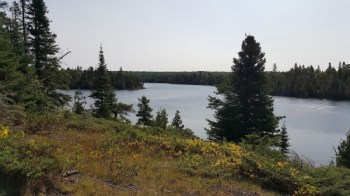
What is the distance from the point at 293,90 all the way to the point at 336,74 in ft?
51.7

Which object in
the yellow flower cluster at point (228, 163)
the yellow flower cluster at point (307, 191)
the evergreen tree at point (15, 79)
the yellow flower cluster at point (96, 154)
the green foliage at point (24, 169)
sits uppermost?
the evergreen tree at point (15, 79)

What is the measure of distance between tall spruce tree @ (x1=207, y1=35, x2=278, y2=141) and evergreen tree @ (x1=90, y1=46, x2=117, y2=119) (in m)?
14.1

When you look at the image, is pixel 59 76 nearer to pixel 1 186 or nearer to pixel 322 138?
pixel 1 186

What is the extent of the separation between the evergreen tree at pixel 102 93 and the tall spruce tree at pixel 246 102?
14140 mm

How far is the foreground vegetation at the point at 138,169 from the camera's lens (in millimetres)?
6492

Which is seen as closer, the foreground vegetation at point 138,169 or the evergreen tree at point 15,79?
the foreground vegetation at point 138,169

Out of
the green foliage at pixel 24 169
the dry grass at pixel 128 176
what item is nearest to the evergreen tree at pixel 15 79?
the dry grass at pixel 128 176

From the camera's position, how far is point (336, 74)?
116 m

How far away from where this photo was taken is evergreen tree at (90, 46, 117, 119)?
3491cm

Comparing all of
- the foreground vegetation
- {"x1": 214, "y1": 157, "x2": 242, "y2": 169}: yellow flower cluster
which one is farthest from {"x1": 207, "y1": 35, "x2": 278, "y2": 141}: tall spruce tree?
{"x1": 214, "y1": 157, "x2": 242, "y2": 169}: yellow flower cluster

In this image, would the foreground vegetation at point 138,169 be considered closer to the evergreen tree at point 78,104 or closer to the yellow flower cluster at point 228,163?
the yellow flower cluster at point 228,163

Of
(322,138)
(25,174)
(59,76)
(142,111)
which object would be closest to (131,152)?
(25,174)

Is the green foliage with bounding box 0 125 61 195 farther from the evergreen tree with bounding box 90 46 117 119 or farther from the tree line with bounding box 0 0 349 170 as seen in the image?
the evergreen tree with bounding box 90 46 117 119

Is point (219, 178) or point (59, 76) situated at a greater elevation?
point (59, 76)
